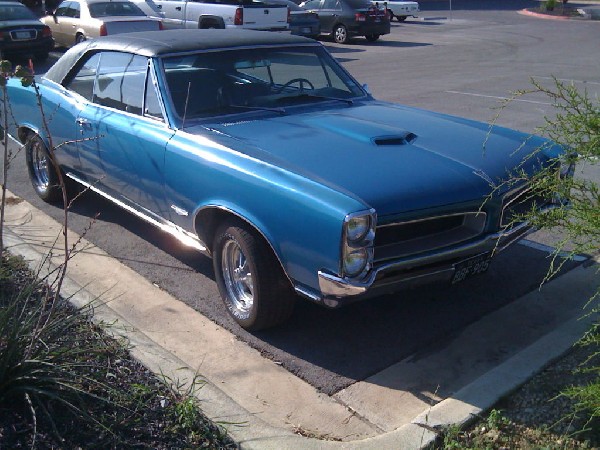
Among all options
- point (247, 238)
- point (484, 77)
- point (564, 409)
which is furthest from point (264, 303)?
point (484, 77)

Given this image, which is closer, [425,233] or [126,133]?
[425,233]

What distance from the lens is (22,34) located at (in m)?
16.9

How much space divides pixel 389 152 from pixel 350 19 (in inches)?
771

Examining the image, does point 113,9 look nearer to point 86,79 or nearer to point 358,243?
point 86,79

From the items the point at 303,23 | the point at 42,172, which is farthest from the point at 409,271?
the point at 303,23

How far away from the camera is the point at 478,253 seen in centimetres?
420

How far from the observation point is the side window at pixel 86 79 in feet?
19.8

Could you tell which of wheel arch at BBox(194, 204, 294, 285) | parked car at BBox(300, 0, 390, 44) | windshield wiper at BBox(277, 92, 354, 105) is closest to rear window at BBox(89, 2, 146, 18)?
parked car at BBox(300, 0, 390, 44)

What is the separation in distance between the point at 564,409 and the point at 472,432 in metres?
0.52

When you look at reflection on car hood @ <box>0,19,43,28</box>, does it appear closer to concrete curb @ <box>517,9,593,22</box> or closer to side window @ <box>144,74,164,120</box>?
side window @ <box>144,74,164,120</box>

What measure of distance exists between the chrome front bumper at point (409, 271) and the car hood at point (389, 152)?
10.8 inches

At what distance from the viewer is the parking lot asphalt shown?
355 cm

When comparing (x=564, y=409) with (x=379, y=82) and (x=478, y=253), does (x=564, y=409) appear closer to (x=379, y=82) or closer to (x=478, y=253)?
(x=478, y=253)

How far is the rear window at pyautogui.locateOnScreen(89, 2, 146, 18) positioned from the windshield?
1254 centimetres
